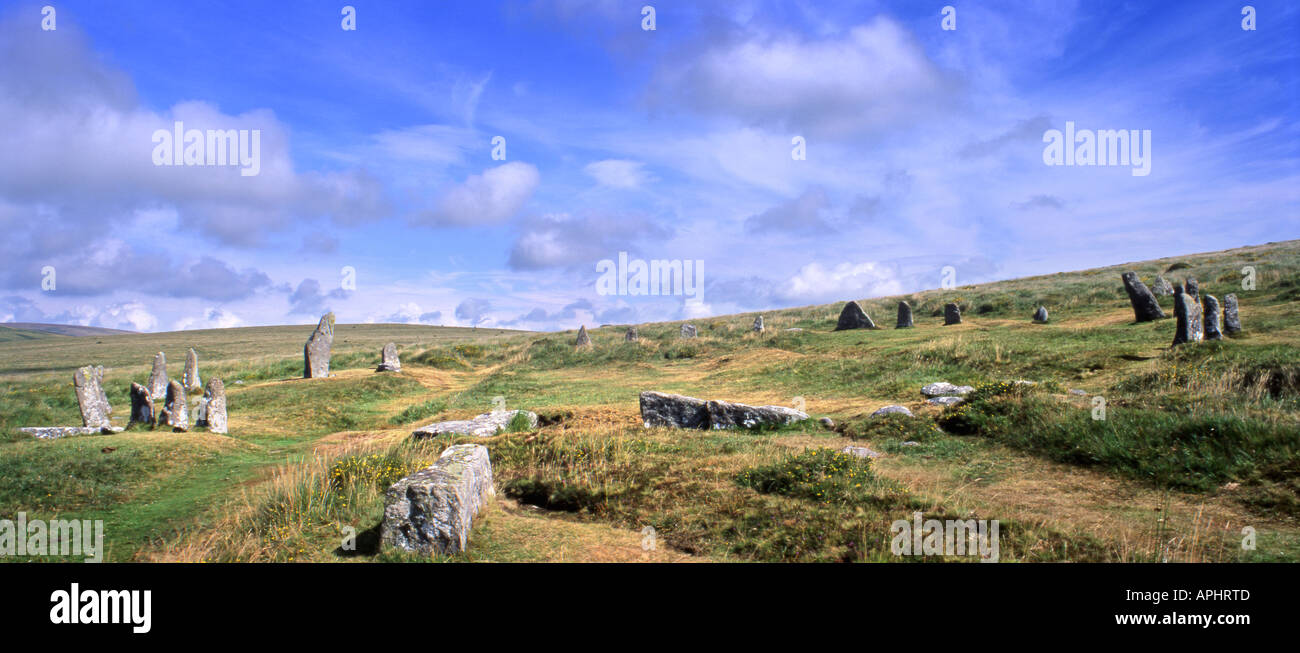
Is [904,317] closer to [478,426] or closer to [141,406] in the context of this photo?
[478,426]

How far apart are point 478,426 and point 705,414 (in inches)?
204

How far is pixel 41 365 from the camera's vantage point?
64.7m

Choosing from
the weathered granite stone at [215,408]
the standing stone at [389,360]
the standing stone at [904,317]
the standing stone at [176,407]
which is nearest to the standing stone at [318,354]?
the standing stone at [389,360]

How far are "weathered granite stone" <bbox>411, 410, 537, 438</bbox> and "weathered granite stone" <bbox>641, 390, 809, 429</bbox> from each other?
2915 millimetres

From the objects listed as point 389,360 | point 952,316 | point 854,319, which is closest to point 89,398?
point 389,360

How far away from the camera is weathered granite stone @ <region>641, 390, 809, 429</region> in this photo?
13.2 metres

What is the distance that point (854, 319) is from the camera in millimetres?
32500

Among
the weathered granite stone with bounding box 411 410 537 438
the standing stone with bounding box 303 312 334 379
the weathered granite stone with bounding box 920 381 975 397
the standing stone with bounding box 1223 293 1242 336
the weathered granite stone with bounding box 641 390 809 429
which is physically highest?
the standing stone with bounding box 1223 293 1242 336

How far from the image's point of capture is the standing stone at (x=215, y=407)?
15.5m

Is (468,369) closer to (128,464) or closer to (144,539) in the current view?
(128,464)

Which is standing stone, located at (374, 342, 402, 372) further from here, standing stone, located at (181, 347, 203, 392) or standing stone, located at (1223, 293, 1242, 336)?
standing stone, located at (1223, 293, 1242, 336)

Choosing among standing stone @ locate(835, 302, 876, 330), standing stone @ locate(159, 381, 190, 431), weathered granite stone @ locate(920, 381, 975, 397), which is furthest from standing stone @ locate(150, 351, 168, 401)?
standing stone @ locate(835, 302, 876, 330)

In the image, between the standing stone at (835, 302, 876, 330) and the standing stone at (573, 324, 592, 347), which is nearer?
the standing stone at (835, 302, 876, 330)
